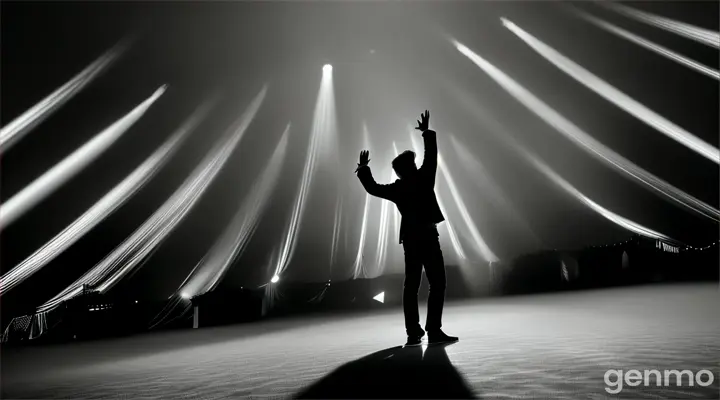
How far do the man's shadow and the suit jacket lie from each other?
1109 mm

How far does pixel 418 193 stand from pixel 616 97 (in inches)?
494

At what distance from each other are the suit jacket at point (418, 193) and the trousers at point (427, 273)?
88mm

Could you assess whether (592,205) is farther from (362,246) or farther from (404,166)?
(404,166)

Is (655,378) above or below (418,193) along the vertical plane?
below

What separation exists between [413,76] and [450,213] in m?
5.43

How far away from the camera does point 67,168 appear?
38.7 feet

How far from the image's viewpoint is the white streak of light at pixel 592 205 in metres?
15.1

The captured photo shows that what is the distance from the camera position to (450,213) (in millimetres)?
17625

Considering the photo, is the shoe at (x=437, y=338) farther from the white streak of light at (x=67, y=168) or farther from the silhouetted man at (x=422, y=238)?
the white streak of light at (x=67, y=168)

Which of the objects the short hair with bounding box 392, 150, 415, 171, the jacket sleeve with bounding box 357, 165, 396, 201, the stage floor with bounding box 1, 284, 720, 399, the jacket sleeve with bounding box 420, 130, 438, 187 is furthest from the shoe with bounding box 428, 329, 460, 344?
the short hair with bounding box 392, 150, 415, 171

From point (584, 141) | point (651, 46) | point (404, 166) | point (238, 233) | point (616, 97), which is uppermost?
point (651, 46)

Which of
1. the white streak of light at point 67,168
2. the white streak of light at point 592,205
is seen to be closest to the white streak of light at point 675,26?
the white streak of light at point 592,205

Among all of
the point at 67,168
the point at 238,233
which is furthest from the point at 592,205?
the point at 67,168

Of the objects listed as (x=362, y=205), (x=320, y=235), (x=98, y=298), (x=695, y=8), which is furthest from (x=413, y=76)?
(x=98, y=298)
